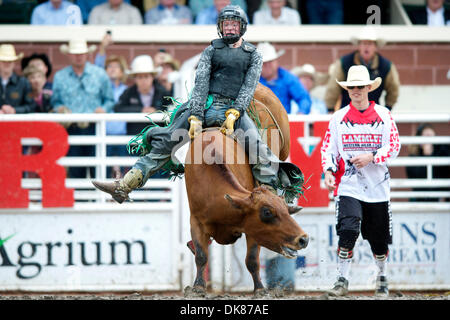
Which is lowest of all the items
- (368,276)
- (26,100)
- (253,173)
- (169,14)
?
(368,276)

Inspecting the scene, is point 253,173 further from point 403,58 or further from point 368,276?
point 403,58

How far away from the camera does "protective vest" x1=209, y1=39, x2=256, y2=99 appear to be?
8.41m

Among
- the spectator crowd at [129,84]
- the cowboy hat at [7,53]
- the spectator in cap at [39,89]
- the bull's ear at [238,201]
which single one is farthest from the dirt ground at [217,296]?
the cowboy hat at [7,53]

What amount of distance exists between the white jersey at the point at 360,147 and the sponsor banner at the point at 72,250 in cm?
275

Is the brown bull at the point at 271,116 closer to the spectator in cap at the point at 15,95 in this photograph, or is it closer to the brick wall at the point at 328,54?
the spectator in cap at the point at 15,95

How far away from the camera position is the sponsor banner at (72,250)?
439 inches

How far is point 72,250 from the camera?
1116 cm

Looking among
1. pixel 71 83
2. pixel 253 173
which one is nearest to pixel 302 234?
pixel 253 173

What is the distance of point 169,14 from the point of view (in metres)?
14.3

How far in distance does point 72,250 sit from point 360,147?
378 cm

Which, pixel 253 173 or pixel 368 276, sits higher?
pixel 253 173

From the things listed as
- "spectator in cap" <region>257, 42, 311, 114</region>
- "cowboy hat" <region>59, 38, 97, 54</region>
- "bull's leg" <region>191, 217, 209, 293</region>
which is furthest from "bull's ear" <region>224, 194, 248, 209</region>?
"cowboy hat" <region>59, 38, 97, 54</region>

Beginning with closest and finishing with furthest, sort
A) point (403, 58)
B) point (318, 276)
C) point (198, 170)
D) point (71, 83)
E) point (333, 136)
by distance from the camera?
1. point (198, 170)
2. point (333, 136)
3. point (318, 276)
4. point (71, 83)
5. point (403, 58)
